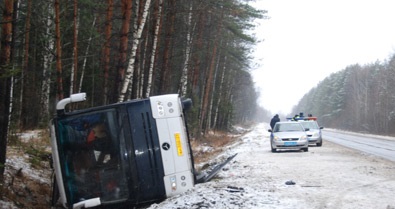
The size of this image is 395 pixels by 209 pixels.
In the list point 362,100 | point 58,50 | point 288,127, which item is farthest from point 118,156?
point 362,100

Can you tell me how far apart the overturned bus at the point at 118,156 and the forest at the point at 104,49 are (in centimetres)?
165

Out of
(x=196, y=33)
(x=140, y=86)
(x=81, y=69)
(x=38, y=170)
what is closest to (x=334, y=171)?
(x=38, y=170)

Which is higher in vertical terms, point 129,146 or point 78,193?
point 129,146

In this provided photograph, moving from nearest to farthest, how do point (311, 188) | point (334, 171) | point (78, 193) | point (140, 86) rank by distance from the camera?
1. point (78, 193)
2. point (311, 188)
3. point (334, 171)
4. point (140, 86)

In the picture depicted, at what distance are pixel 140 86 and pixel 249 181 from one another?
14.1 m

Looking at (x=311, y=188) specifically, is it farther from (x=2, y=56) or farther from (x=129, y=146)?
(x=2, y=56)

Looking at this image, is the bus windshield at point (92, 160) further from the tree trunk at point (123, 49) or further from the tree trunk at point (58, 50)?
the tree trunk at point (58, 50)

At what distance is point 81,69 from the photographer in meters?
27.3

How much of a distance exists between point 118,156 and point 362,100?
308 feet

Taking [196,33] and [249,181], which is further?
[196,33]

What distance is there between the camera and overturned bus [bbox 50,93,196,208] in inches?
303

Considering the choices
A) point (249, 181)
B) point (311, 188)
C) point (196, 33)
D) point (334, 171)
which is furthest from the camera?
point (196, 33)

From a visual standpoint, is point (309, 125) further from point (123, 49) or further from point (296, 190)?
point (296, 190)

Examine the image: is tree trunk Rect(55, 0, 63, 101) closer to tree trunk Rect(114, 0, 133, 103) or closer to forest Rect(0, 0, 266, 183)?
forest Rect(0, 0, 266, 183)
